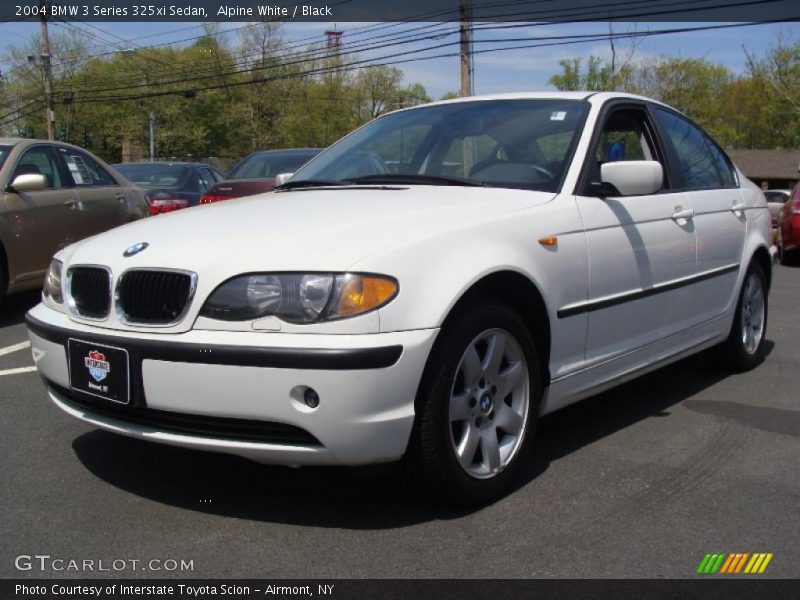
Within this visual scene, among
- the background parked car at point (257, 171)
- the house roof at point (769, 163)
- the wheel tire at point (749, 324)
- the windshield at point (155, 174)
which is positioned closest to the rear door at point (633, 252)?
Result: the wheel tire at point (749, 324)

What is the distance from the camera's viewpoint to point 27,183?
7215 mm

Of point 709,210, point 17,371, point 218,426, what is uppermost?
point 709,210

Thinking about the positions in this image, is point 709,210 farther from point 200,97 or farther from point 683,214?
point 200,97

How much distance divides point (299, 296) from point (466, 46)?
71.4 feet

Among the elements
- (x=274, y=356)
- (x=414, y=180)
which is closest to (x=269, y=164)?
(x=414, y=180)

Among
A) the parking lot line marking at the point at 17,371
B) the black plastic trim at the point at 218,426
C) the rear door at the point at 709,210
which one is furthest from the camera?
the parking lot line marking at the point at 17,371

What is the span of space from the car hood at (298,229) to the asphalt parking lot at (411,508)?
0.82 metres

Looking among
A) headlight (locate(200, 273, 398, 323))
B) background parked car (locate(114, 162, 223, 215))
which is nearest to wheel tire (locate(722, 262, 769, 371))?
headlight (locate(200, 273, 398, 323))

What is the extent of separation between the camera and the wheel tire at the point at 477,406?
3090 mm

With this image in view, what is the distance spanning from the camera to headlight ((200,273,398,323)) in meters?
2.91

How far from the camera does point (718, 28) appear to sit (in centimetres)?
Result: 2208

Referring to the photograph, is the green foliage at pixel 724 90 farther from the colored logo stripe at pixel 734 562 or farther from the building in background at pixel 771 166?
the colored logo stripe at pixel 734 562

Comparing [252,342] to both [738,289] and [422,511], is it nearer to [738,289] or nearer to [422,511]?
[422,511]
